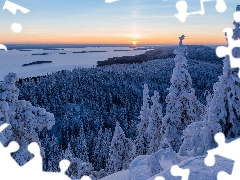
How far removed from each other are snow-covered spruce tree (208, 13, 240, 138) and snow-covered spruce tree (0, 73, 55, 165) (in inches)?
285

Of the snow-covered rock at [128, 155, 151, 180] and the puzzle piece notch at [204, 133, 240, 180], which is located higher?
the puzzle piece notch at [204, 133, 240, 180]

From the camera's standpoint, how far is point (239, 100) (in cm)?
1084

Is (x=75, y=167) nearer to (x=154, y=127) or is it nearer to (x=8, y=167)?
(x=154, y=127)

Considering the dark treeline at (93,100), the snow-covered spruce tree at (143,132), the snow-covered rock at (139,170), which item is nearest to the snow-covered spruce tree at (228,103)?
the snow-covered rock at (139,170)

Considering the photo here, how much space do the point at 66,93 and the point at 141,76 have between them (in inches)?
2825

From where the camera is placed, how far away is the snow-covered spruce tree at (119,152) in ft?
93.1

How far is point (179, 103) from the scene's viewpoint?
58.8 ft

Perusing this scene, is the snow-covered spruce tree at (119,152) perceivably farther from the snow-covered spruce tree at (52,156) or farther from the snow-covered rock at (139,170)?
the snow-covered spruce tree at (52,156)

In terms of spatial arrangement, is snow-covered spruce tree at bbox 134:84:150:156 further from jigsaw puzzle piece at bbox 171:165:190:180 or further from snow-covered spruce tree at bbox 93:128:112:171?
snow-covered spruce tree at bbox 93:128:112:171

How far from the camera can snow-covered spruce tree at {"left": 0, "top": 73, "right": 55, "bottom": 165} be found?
11.6 meters

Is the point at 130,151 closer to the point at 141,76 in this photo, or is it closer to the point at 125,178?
the point at 125,178

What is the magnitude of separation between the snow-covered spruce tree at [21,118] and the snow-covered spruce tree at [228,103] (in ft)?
23.7

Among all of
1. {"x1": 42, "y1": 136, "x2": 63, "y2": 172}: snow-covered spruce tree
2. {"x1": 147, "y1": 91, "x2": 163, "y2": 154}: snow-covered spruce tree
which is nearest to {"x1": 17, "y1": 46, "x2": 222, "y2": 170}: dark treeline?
{"x1": 42, "y1": 136, "x2": 63, "y2": 172}: snow-covered spruce tree

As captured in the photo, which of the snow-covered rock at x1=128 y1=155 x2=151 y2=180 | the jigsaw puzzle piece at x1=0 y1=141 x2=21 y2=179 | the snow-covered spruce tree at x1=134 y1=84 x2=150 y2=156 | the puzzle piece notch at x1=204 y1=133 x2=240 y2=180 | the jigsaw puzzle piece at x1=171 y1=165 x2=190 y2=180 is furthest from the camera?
the snow-covered spruce tree at x1=134 y1=84 x2=150 y2=156
